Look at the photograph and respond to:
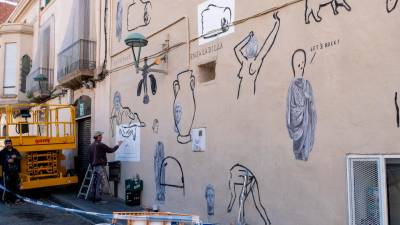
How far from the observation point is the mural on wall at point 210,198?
8.12m

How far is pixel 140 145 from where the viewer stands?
10.8 metres

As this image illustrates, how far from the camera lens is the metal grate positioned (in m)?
5.39

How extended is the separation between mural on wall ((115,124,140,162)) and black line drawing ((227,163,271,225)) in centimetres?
380

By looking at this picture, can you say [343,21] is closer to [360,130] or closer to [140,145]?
[360,130]

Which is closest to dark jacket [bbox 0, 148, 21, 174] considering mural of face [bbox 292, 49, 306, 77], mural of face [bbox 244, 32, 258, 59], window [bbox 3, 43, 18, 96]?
mural of face [bbox 244, 32, 258, 59]

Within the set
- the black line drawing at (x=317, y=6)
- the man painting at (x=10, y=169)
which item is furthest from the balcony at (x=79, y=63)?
the black line drawing at (x=317, y=6)

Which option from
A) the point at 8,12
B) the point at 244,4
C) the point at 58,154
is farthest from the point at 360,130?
the point at 8,12

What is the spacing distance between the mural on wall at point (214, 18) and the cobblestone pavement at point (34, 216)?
179 inches

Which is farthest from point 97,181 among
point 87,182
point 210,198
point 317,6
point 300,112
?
point 317,6

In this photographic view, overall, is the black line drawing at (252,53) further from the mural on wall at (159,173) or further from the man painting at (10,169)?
the man painting at (10,169)

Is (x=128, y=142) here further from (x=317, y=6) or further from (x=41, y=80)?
(x=41, y=80)

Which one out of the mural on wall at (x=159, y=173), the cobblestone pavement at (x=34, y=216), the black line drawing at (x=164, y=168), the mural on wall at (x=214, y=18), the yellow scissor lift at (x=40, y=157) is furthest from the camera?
the yellow scissor lift at (x=40, y=157)

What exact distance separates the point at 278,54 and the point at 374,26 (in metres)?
1.69

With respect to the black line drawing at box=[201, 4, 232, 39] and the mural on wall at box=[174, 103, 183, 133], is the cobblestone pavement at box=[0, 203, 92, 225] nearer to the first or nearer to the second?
the mural on wall at box=[174, 103, 183, 133]
